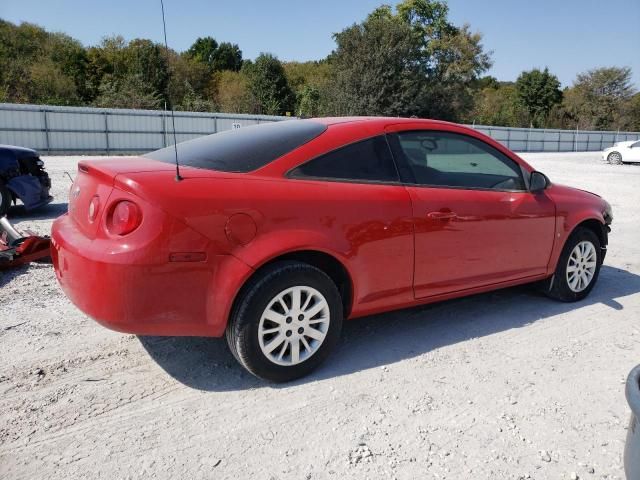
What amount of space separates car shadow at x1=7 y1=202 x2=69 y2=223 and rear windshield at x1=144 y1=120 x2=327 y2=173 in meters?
5.08

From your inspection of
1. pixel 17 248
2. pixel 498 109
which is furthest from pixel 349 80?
pixel 17 248

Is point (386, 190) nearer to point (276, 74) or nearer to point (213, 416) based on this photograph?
point (213, 416)

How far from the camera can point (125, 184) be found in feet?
8.99

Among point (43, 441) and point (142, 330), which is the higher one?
point (142, 330)

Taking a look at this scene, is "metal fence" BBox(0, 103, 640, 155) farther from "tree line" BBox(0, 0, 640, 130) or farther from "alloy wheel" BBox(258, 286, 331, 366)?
"alloy wheel" BBox(258, 286, 331, 366)

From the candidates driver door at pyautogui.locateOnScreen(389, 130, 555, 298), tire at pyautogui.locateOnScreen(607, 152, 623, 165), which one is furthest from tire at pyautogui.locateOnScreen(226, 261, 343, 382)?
tire at pyautogui.locateOnScreen(607, 152, 623, 165)

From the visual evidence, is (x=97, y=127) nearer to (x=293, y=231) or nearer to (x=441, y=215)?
(x=441, y=215)

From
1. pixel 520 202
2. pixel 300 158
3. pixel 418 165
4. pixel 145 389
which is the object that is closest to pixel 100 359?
pixel 145 389

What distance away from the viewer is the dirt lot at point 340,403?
2443 mm

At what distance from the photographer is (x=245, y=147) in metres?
3.33

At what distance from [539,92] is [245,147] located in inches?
3011

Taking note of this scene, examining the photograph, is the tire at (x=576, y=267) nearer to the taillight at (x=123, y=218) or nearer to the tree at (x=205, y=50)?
the taillight at (x=123, y=218)

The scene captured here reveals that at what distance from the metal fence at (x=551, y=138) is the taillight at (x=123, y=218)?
38.0 meters

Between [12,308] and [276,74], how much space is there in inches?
1966
